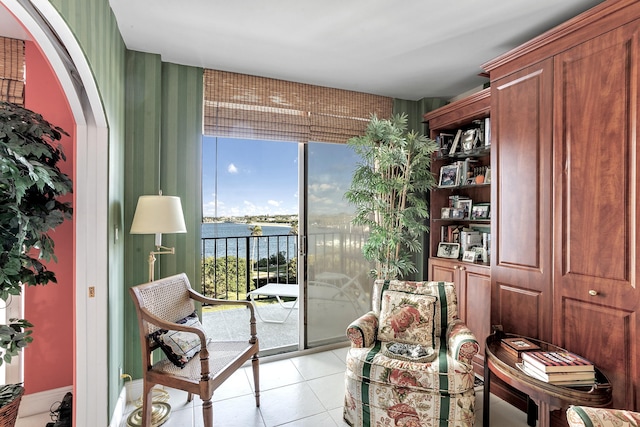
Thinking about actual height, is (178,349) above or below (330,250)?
below

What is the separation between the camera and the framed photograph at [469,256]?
2.79 metres

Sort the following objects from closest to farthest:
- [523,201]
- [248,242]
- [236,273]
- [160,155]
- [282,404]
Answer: [523,201] → [282,404] → [160,155] → [248,242] → [236,273]

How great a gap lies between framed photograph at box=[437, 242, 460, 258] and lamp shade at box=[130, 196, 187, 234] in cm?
245

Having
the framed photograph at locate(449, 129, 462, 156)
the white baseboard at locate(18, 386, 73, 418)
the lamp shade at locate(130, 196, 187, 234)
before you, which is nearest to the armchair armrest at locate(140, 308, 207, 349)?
the lamp shade at locate(130, 196, 187, 234)

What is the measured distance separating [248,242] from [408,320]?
2506mm

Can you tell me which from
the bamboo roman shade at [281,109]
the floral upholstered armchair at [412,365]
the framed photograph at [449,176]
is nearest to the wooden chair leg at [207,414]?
the floral upholstered armchair at [412,365]

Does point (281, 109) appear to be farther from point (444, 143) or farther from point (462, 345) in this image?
point (462, 345)

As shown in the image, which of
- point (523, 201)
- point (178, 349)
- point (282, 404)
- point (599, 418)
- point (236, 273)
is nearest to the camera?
point (599, 418)

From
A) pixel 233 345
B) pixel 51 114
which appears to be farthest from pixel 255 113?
pixel 233 345

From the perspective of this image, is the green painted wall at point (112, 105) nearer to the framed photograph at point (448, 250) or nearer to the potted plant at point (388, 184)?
the potted plant at point (388, 184)

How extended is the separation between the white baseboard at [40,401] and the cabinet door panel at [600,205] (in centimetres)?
341

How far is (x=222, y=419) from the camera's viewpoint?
2.12 meters

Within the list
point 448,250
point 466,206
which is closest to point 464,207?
point 466,206

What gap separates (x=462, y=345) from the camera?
1.87 meters
